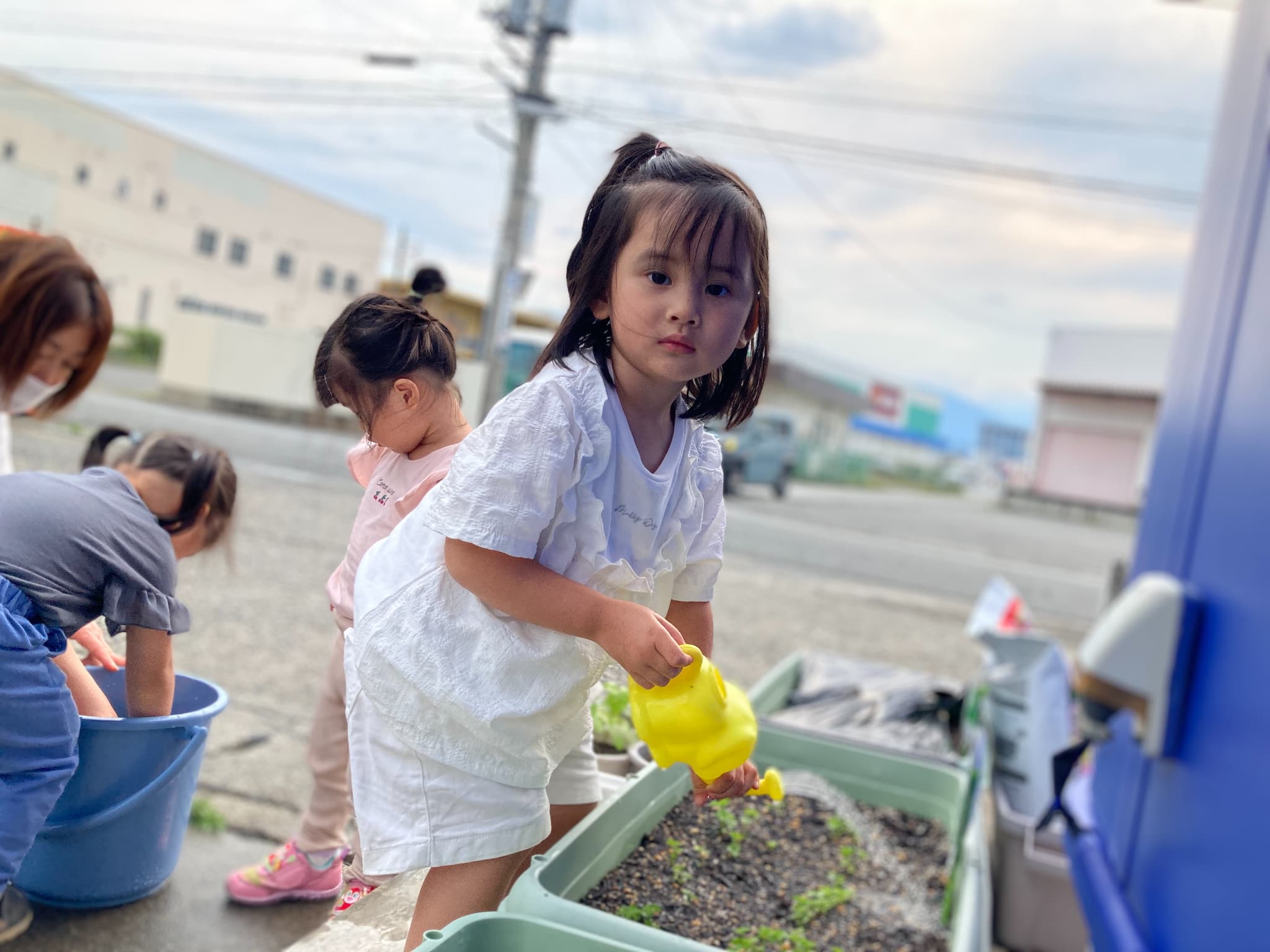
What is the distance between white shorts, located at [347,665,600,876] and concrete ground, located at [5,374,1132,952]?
1086 mm

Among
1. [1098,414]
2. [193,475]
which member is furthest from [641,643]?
[1098,414]

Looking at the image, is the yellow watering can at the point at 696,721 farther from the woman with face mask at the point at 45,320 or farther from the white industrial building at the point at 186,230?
the white industrial building at the point at 186,230

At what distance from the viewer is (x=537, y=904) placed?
3.80 ft

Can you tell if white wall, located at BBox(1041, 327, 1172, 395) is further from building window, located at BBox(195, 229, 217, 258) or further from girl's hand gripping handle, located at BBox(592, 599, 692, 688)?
girl's hand gripping handle, located at BBox(592, 599, 692, 688)

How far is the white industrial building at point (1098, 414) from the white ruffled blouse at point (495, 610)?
29.1 m

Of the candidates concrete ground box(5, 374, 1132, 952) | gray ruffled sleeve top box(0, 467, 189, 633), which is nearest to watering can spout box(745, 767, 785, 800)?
gray ruffled sleeve top box(0, 467, 189, 633)

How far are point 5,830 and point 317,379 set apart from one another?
2.58 ft

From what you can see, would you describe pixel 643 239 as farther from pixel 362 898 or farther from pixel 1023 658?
pixel 1023 658

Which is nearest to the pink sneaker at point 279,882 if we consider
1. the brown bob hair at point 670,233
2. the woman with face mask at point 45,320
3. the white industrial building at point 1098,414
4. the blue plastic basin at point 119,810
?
the blue plastic basin at point 119,810

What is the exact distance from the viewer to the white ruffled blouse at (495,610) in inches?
41.4

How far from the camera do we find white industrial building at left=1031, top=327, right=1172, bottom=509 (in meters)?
28.5

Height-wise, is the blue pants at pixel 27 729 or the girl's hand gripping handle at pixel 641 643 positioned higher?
the girl's hand gripping handle at pixel 641 643

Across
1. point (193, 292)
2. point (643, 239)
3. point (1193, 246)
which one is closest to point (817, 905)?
point (643, 239)

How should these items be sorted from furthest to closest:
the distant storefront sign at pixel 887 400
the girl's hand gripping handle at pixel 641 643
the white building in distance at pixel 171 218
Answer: the distant storefront sign at pixel 887 400 < the white building in distance at pixel 171 218 < the girl's hand gripping handle at pixel 641 643
